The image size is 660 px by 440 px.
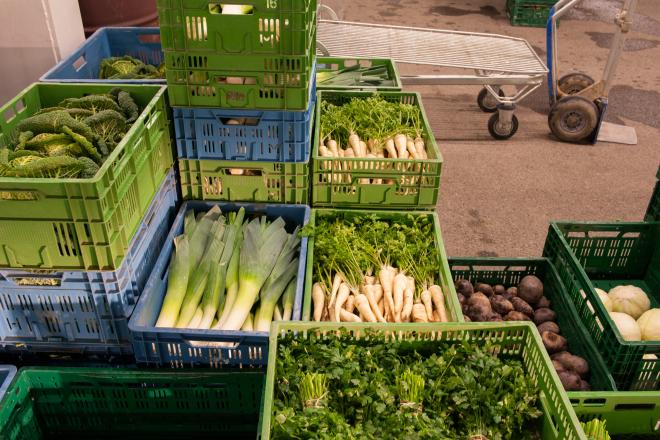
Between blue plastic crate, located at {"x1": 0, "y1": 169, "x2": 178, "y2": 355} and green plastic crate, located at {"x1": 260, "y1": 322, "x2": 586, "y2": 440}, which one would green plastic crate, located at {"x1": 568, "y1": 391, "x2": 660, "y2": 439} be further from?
blue plastic crate, located at {"x1": 0, "y1": 169, "x2": 178, "y2": 355}

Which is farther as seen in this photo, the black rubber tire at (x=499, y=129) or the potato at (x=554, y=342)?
the black rubber tire at (x=499, y=129)

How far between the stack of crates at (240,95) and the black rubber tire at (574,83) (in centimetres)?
424

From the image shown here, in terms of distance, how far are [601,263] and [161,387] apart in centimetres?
266

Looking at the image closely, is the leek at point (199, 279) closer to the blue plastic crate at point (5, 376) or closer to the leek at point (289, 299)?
the leek at point (289, 299)

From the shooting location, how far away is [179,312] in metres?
2.39

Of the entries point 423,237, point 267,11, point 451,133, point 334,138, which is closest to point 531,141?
point 451,133

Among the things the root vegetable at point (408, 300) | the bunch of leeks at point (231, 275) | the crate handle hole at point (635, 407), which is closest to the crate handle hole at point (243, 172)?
the bunch of leeks at point (231, 275)

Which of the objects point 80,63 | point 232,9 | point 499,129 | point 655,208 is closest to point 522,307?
point 655,208

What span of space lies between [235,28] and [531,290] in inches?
80.9

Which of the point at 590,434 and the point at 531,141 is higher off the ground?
the point at 590,434

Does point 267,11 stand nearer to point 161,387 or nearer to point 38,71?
point 161,387

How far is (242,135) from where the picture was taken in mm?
2693

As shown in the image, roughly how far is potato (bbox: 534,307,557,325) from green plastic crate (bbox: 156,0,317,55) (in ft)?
6.03

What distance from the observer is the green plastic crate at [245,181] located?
2783 mm
